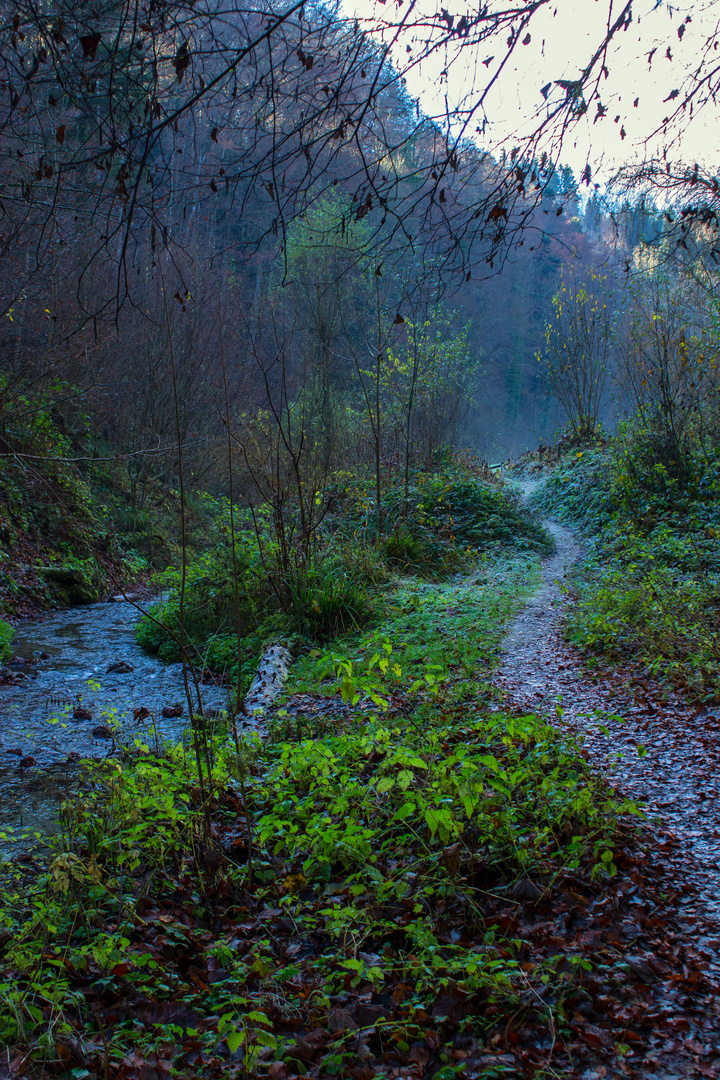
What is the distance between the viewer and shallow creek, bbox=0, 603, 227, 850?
13.9 feet

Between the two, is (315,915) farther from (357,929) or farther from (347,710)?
(347,710)

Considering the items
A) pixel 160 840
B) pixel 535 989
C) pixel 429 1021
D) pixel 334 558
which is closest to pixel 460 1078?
pixel 429 1021

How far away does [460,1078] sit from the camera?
189cm

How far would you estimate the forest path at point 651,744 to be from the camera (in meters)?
2.72

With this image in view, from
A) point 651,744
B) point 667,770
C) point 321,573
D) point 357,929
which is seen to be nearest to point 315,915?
point 357,929

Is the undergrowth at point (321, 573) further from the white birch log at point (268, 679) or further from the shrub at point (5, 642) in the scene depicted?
the shrub at point (5, 642)

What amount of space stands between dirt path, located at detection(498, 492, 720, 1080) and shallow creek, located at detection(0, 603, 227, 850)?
110 inches

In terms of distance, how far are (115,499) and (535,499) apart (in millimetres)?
10627

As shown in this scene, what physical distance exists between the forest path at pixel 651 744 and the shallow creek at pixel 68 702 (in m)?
2.76

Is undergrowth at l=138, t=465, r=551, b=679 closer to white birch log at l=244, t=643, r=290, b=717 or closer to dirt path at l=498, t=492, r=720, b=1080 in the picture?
white birch log at l=244, t=643, r=290, b=717

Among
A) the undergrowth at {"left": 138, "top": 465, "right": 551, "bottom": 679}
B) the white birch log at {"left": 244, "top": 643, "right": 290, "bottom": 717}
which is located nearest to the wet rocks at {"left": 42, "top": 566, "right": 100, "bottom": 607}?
the undergrowth at {"left": 138, "top": 465, "right": 551, "bottom": 679}

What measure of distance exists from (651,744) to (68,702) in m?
4.83

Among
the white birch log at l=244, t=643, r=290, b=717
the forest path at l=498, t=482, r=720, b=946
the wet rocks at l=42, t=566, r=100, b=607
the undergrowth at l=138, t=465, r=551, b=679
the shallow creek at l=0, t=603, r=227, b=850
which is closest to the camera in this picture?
the forest path at l=498, t=482, r=720, b=946

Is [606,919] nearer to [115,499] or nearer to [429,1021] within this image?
[429,1021]
